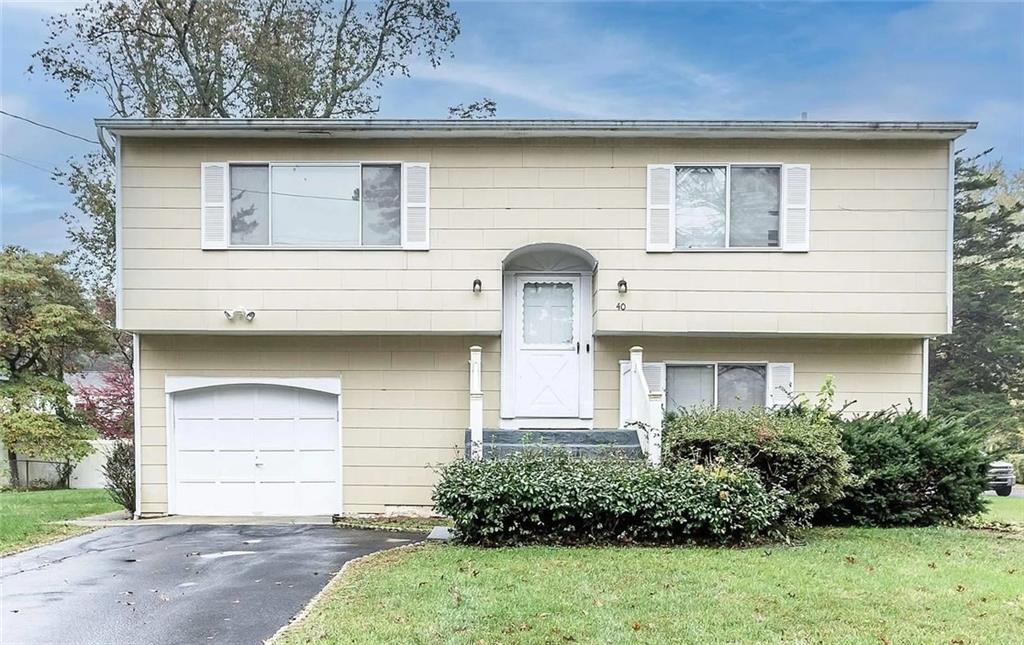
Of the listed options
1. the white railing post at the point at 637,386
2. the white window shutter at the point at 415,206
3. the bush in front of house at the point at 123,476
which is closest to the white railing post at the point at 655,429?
the white railing post at the point at 637,386

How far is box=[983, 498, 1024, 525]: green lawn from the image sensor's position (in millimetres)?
9973

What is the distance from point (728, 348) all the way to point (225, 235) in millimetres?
7361

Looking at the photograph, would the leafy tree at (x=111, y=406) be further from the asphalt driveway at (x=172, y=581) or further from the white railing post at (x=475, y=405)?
the white railing post at (x=475, y=405)

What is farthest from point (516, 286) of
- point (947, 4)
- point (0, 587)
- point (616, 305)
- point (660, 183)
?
point (947, 4)

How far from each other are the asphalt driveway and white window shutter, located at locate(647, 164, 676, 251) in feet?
16.7

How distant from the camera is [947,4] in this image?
13.6 meters

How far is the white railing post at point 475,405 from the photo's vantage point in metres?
8.30

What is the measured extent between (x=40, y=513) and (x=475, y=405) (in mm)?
7426

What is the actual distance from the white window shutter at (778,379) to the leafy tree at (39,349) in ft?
50.4

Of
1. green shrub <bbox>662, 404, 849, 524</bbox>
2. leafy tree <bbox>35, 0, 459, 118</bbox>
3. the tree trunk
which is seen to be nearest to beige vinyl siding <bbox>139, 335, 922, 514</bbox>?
green shrub <bbox>662, 404, 849, 524</bbox>

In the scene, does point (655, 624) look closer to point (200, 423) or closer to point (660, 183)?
point (660, 183)

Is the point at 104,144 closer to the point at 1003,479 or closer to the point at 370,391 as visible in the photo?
the point at 370,391

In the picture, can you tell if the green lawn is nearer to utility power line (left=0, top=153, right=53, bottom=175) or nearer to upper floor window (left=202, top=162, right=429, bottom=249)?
upper floor window (left=202, top=162, right=429, bottom=249)

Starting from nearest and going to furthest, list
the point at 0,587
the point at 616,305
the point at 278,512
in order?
the point at 0,587 → the point at 616,305 → the point at 278,512
